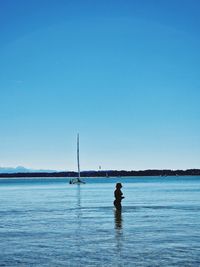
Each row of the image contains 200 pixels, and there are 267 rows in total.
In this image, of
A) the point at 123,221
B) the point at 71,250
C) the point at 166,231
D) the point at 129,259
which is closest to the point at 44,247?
the point at 71,250

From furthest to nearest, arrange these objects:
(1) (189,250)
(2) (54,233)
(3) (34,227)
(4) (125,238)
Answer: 1. (3) (34,227)
2. (2) (54,233)
3. (4) (125,238)
4. (1) (189,250)

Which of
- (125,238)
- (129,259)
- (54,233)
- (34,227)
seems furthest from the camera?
(34,227)

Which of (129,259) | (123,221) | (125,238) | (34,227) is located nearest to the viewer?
(129,259)

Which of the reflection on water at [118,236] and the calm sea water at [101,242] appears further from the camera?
the reflection on water at [118,236]

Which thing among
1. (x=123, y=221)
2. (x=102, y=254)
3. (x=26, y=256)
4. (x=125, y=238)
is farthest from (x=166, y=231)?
(x=26, y=256)

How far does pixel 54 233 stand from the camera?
2252 cm

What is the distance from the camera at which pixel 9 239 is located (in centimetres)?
2042

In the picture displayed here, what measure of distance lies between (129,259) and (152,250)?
197 centimetres

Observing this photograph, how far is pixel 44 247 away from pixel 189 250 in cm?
560

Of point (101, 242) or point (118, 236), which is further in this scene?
point (118, 236)

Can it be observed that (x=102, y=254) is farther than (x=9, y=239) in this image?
No

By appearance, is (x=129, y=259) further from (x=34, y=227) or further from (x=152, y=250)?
(x=34, y=227)

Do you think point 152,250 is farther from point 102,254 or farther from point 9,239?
point 9,239

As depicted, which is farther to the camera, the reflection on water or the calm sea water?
the reflection on water
